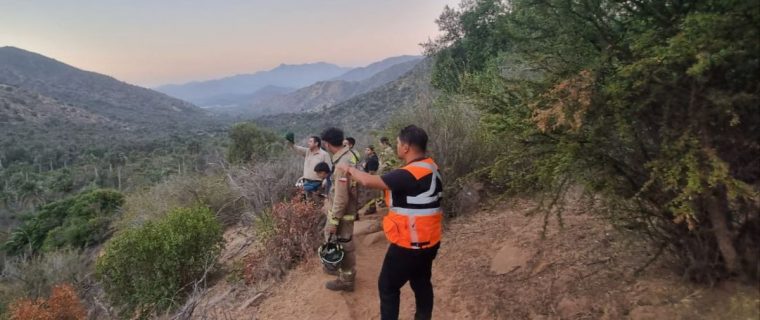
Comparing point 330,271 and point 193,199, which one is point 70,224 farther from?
point 330,271

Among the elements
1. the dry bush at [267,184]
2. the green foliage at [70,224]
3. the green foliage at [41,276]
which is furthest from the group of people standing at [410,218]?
the green foliage at [70,224]

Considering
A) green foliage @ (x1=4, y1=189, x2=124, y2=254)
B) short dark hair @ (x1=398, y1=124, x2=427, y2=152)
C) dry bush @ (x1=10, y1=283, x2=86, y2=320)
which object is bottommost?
green foliage @ (x1=4, y1=189, x2=124, y2=254)

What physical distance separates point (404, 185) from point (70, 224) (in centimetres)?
2150

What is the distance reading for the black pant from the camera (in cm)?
338

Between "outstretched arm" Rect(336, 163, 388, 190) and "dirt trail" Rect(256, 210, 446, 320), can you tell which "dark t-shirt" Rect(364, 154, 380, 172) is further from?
"outstretched arm" Rect(336, 163, 388, 190)

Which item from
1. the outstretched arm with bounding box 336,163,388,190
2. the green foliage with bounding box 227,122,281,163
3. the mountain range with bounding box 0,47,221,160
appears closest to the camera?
the outstretched arm with bounding box 336,163,388,190

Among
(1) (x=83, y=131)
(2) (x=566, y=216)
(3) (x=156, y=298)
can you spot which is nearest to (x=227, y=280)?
(3) (x=156, y=298)

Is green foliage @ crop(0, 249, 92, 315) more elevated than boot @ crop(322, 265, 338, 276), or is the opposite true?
boot @ crop(322, 265, 338, 276)

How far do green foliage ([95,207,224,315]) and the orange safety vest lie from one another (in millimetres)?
4425

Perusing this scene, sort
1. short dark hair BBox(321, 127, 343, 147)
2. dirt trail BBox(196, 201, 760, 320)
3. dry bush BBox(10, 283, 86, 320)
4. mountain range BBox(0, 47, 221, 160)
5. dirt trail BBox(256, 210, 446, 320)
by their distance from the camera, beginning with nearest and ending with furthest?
dirt trail BBox(196, 201, 760, 320) < dirt trail BBox(256, 210, 446, 320) < short dark hair BBox(321, 127, 343, 147) < dry bush BBox(10, 283, 86, 320) < mountain range BBox(0, 47, 221, 160)

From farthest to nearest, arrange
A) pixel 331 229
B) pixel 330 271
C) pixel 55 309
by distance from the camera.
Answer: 1. pixel 55 309
2. pixel 330 271
3. pixel 331 229

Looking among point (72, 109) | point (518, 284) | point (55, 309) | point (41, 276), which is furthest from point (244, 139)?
point (72, 109)

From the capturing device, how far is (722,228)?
9.46 feet

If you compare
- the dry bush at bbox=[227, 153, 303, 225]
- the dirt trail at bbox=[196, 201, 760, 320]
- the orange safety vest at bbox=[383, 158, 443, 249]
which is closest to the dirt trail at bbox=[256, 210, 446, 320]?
the dirt trail at bbox=[196, 201, 760, 320]
